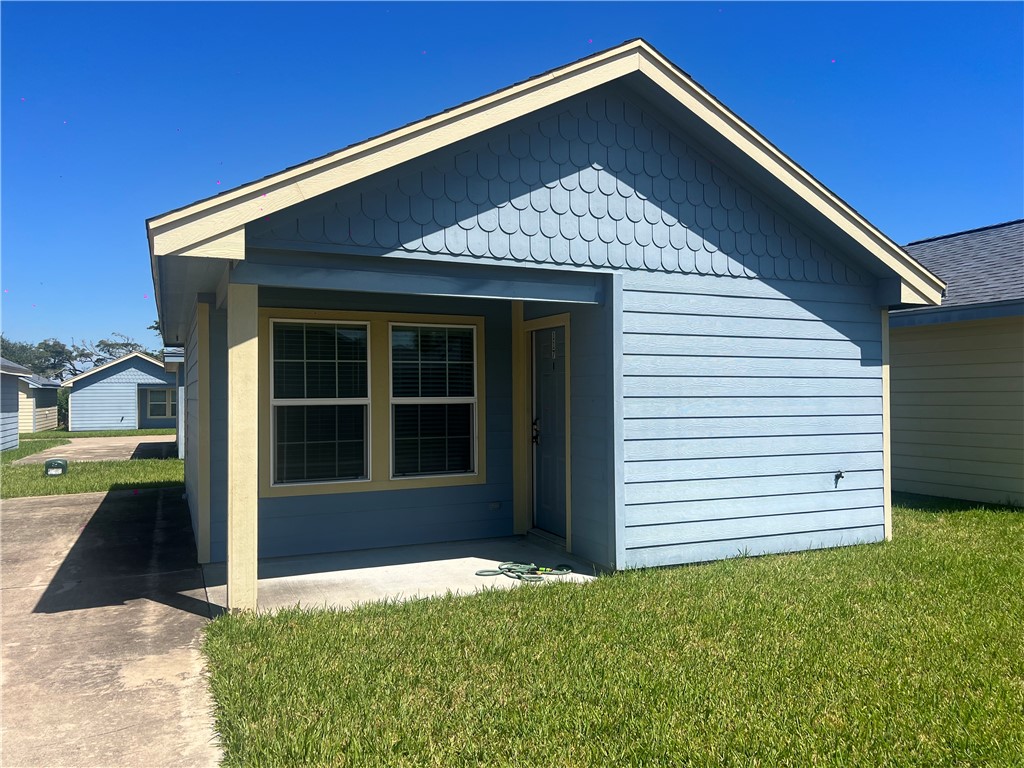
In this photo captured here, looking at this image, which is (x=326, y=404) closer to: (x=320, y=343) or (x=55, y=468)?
(x=320, y=343)

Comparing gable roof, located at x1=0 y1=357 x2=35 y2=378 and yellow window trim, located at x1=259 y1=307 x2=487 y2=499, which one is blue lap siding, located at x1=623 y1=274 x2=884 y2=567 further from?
gable roof, located at x1=0 y1=357 x2=35 y2=378

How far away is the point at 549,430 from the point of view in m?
7.68

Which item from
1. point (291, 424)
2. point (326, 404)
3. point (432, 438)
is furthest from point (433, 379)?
point (291, 424)

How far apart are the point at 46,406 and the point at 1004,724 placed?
136 feet

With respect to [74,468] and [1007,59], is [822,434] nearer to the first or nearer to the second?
[1007,59]

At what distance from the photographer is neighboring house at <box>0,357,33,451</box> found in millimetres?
21297

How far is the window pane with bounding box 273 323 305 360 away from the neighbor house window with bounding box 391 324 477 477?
94 cm

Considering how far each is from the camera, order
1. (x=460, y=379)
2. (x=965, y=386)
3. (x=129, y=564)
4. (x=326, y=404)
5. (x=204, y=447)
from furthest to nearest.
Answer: (x=965, y=386), (x=460, y=379), (x=326, y=404), (x=129, y=564), (x=204, y=447)

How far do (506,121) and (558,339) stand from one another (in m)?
2.41

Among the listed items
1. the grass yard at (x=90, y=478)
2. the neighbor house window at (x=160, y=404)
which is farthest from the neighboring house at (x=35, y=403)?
the grass yard at (x=90, y=478)

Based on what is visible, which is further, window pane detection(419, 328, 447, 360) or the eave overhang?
window pane detection(419, 328, 447, 360)

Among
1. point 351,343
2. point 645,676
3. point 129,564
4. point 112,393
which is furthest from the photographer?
point 112,393

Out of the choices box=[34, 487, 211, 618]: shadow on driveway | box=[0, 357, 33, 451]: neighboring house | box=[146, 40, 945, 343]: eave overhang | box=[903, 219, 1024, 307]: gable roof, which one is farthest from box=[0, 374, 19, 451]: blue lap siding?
box=[903, 219, 1024, 307]: gable roof

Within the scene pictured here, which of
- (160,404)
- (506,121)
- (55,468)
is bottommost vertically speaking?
(55,468)
